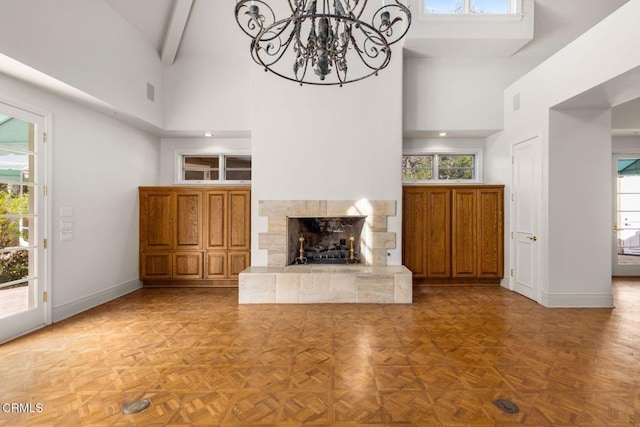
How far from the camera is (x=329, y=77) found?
4.89 m

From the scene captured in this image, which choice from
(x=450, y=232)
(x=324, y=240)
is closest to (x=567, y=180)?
(x=450, y=232)

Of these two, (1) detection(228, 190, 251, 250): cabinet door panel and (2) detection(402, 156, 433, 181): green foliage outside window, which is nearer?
(1) detection(228, 190, 251, 250): cabinet door panel

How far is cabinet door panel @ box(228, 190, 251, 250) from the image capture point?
5305 millimetres

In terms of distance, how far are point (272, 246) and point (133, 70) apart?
3352mm

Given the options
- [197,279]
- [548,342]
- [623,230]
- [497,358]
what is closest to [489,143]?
[623,230]

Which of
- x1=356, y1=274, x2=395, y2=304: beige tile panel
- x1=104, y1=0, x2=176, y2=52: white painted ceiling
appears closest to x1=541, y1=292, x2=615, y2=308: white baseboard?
x1=356, y1=274, x2=395, y2=304: beige tile panel

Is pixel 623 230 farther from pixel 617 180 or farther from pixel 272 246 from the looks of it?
pixel 272 246

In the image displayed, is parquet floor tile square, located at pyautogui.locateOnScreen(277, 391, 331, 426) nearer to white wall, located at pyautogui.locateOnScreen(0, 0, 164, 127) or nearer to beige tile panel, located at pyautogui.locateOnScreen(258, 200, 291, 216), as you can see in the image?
beige tile panel, located at pyautogui.locateOnScreen(258, 200, 291, 216)

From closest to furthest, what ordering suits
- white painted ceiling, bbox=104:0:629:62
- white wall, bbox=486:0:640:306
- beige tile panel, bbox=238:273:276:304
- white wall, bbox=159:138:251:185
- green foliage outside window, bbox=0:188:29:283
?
green foliage outside window, bbox=0:188:29:283, white wall, bbox=486:0:640:306, beige tile panel, bbox=238:273:276:304, white painted ceiling, bbox=104:0:629:62, white wall, bbox=159:138:251:185

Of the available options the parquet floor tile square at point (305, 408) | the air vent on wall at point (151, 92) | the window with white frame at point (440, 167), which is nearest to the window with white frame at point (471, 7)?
the window with white frame at point (440, 167)

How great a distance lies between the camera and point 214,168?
20.0 ft

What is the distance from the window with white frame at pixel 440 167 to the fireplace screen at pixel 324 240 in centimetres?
159

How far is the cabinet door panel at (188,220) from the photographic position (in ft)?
17.4

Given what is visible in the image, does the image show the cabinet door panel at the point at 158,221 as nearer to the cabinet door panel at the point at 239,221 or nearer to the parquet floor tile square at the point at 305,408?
the cabinet door panel at the point at 239,221
